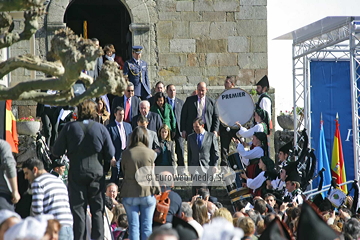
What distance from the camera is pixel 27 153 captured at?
14438 millimetres

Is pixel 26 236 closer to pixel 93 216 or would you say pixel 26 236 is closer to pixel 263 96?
pixel 93 216

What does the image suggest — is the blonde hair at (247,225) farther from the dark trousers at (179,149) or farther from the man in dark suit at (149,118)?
the dark trousers at (179,149)

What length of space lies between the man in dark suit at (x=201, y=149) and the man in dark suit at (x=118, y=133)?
1117 mm

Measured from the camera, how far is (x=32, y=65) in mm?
6109

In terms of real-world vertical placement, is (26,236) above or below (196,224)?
above

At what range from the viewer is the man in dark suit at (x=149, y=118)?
12258 millimetres

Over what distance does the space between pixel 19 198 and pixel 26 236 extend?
322 centimetres

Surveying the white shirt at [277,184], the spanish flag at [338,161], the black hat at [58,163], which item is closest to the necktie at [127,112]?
the black hat at [58,163]

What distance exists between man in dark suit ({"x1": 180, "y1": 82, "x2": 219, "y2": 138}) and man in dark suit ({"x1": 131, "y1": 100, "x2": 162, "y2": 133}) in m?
0.74

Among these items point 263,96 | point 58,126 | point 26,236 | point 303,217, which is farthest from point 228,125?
point 26,236

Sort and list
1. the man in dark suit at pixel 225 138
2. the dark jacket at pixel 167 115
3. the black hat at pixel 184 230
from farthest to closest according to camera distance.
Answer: the man in dark suit at pixel 225 138, the dark jacket at pixel 167 115, the black hat at pixel 184 230

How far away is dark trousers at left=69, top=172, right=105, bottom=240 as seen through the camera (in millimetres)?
8398

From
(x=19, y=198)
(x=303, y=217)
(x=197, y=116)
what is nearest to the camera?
(x=303, y=217)

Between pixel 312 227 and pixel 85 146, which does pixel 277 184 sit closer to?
pixel 85 146
